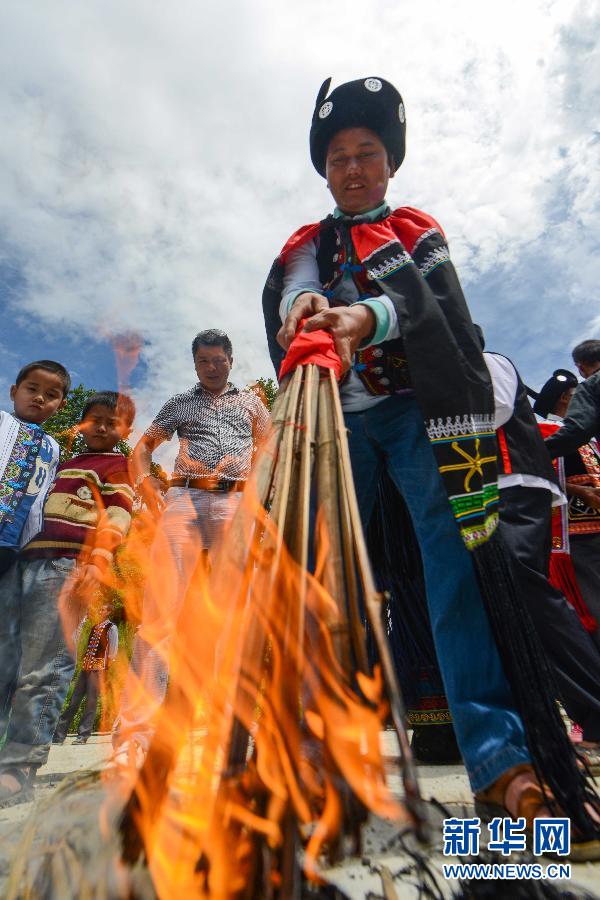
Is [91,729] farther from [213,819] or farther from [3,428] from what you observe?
[213,819]

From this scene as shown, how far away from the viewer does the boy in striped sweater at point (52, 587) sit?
216 cm

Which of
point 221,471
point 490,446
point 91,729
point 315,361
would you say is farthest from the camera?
point 91,729

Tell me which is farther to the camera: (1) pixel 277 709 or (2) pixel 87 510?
(2) pixel 87 510

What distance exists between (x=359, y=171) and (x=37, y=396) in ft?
7.79

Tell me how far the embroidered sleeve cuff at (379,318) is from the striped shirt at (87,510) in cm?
210

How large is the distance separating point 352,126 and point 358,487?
145 cm

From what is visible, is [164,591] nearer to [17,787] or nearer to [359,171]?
[17,787]

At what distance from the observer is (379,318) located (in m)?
1.45

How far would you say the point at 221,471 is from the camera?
334 cm

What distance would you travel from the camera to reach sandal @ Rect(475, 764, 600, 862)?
3.29 feet

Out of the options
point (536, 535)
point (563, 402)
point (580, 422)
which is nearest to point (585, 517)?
point (580, 422)

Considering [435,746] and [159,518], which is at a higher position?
[159,518]

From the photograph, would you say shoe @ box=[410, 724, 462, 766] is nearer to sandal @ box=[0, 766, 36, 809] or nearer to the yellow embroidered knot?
the yellow embroidered knot

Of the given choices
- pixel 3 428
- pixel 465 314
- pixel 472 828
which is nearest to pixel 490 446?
pixel 465 314
